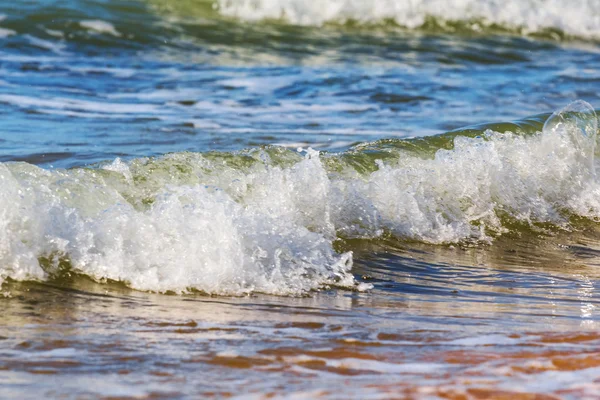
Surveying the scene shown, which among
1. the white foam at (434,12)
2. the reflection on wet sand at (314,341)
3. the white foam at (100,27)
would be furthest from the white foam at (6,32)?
the reflection on wet sand at (314,341)

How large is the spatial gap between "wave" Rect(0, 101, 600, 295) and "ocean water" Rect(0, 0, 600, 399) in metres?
0.01

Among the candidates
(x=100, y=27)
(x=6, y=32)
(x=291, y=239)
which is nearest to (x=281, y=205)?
(x=291, y=239)

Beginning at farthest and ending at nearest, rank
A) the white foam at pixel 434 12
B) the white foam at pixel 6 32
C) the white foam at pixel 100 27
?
the white foam at pixel 434 12, the white foam at pixel 100 27, the white foam at pixel 6 32

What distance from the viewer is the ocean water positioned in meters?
2.74

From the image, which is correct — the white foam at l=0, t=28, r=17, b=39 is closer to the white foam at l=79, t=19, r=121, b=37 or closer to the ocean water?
the white foam at l=79, t=19, r=121, b=37

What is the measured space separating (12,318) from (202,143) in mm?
4059

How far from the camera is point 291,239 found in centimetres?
412

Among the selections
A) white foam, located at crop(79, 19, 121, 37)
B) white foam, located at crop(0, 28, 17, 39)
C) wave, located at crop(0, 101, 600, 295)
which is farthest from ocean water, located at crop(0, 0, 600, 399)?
white foam, located at crop(79, 19, 121, 37)

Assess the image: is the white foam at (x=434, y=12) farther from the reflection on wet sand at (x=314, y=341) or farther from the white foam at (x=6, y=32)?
the reflection on wet sand at (x=314, y=341)

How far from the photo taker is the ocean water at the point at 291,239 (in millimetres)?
2738

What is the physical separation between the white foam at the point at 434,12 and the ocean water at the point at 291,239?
4575mm

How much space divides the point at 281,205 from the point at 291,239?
2.05 ft

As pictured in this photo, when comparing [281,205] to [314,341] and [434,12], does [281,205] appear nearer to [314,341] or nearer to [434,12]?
[314,341]

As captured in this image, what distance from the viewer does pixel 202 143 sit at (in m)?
7.15
